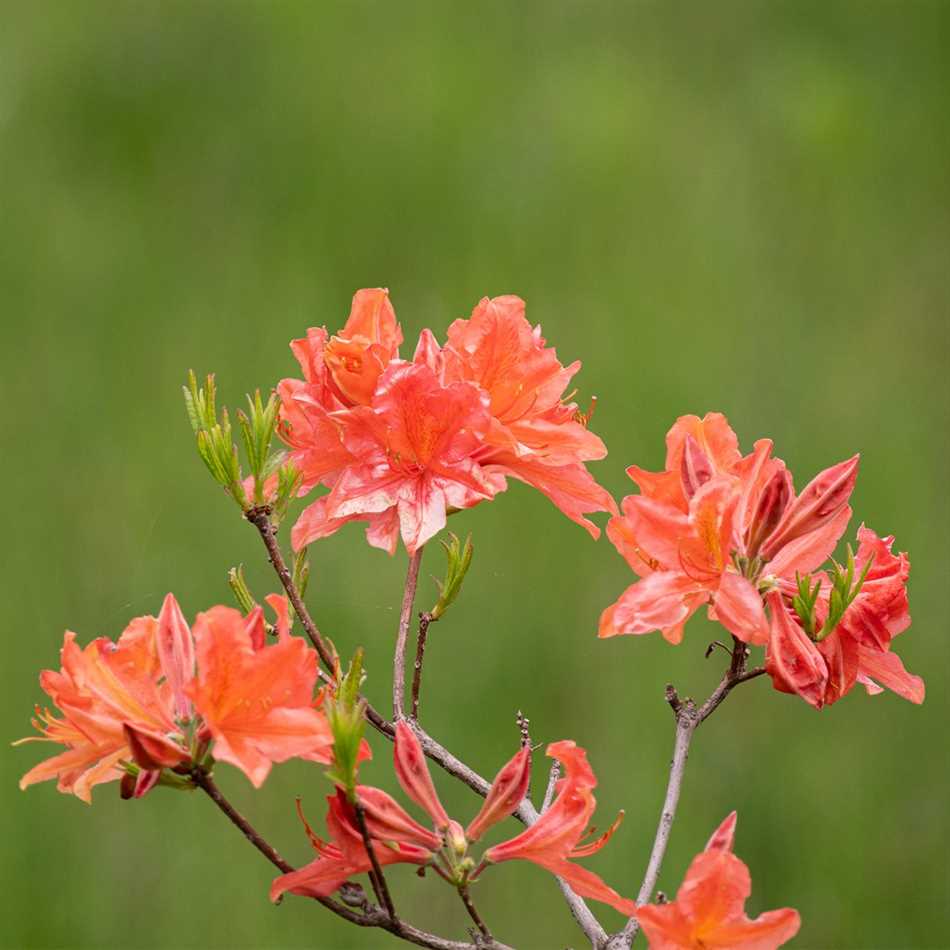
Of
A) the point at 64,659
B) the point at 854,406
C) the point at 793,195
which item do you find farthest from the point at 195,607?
the point at 64,659

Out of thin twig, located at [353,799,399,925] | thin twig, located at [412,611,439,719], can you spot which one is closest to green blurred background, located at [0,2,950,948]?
thin twig, located at [412,611,439,719]

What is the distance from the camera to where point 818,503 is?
1256 millimetres

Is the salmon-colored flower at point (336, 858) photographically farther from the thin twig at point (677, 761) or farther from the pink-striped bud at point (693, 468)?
the pink-striped bud at point (693, 468)

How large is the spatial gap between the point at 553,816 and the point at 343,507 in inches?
13.5

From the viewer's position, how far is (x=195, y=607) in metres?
3.06

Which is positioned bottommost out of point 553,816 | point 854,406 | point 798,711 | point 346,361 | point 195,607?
point 798,711

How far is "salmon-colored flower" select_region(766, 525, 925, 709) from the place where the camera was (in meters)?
1.23

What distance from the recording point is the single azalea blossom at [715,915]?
107cm

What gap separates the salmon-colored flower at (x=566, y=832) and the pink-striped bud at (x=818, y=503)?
26cm

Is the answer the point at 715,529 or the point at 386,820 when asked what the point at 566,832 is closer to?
the point at 386,820

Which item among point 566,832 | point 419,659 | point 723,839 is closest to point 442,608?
point 419,659

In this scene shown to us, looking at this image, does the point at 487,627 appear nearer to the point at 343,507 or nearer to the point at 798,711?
the point at 798,711

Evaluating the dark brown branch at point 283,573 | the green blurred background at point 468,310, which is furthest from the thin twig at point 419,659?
the green blurred background at point 468,310

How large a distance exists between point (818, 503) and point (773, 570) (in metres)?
0.08
